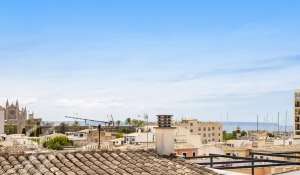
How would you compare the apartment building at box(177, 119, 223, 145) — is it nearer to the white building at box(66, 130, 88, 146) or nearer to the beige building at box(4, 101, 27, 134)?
the white building at box(66, 130, 88, 146)

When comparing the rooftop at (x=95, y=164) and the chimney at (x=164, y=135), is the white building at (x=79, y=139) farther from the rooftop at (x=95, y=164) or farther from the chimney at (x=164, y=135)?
the rooftop at (x=95, y=164)

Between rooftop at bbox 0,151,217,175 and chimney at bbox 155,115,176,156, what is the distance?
27 centimetres

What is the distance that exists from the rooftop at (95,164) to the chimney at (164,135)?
271 mm

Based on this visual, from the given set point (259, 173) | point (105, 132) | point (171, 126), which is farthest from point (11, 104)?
point (171, 126)

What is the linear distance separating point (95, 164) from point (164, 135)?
176cm

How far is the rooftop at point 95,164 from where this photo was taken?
7.92 metres

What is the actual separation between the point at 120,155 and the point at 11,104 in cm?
13993

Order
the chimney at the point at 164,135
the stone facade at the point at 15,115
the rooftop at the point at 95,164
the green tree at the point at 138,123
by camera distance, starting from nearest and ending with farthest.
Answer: the rooftop at the point at 95,164
the chimney at the point at 164,135
the green tree at the point at 138,123
the stone facade at the point at 15,115

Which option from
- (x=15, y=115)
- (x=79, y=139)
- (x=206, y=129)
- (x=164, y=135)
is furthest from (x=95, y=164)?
(x=15, y=115)

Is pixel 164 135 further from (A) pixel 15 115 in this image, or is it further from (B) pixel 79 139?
(A) pixel 15 115

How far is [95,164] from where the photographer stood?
851 cm

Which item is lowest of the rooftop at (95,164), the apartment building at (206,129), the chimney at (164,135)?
the apartment building at (206,129)

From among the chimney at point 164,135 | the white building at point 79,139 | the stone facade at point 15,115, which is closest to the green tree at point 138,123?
the stone facade at point 15,115

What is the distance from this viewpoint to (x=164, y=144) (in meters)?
9.81
